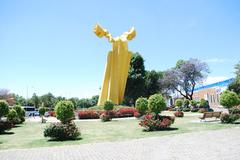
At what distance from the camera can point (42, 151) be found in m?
11.9

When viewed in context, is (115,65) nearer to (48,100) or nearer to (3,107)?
(3,107)

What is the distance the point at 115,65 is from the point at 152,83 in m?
25.3

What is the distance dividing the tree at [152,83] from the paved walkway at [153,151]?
5114 cm

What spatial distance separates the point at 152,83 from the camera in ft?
215

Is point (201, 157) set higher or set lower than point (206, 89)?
lower

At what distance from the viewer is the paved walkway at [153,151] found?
31.8 ft

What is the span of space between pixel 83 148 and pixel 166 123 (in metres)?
7.32

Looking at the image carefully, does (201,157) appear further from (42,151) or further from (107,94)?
(107,94)

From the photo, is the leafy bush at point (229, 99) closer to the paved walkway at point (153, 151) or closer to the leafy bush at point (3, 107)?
the paved walkway at point (153, 151)

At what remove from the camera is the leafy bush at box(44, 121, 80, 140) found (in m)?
15.5

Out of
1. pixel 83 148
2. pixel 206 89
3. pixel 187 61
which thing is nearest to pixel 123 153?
pixel 83 148

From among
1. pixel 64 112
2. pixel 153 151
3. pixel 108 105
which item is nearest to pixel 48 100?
pixel 108 105

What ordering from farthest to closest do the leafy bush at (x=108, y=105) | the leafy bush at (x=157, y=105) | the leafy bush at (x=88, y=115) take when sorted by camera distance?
1. the leafy bush at (x=88, y=115)
2. the leafy bush at (x=108, y=105)
3. the leafy bush at (x=157, y=105)

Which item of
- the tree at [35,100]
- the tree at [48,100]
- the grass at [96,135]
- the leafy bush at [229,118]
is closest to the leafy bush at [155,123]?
the grass at [96,135]
